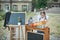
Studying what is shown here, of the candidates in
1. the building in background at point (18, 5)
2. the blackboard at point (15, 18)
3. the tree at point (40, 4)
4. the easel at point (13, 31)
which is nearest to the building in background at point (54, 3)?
the tree at point (40, 4)

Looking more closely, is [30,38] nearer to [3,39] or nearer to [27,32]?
[27,32]

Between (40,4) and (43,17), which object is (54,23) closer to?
(43,17)

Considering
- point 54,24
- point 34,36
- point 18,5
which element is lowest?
point 34,36

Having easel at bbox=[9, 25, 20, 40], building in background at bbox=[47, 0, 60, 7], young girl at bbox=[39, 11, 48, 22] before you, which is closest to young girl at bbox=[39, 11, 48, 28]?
young girl at bbox=[39, 11, 48, 22]

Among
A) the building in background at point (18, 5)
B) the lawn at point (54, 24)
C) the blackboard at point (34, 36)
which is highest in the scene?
the building in background at point (18, 5)

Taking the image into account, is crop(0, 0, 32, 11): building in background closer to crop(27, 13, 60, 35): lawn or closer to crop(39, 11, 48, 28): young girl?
crop(39, 11, 48, 28): young girl

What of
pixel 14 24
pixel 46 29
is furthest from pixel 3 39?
pixel 46 29

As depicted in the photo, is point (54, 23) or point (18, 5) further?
point (18, 5)

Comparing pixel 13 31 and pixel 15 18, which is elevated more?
pixel 15 18

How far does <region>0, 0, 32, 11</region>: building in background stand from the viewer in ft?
7.49

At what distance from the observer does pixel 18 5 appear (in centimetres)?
230

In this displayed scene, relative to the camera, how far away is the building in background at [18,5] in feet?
7.49

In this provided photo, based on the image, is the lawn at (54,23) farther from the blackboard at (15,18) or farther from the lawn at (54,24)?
the blackboard at (15,18)

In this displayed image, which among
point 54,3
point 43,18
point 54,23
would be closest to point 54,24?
point 54,23
